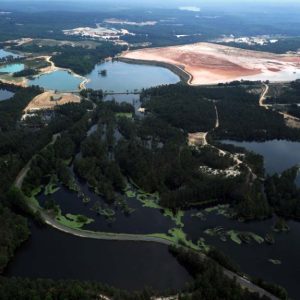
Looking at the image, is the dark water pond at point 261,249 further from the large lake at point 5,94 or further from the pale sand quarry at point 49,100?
the large lake at point 5,94

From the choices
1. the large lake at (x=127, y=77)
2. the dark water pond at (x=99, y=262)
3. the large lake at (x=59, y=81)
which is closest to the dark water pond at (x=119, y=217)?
the dark water pond at (x=99, y=262)

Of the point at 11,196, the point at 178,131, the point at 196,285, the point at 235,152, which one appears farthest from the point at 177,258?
the point at 178,131

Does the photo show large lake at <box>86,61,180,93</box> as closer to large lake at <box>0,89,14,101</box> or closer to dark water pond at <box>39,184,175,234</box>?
large lake at <box>0,89,14,101</box>

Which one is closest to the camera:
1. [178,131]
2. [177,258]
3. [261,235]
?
[177,258]

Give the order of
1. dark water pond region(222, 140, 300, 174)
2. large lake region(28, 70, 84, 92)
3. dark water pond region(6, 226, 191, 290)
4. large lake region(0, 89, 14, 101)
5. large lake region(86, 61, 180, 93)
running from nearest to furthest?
dark water pond region(6, 226, 191, 290), dark water pond region(222, 140, 300, 174), large lake region(0, 89, 14, 101), large lake region(28, 70, 84, 92), large lake region(86, 61, 180, 93)

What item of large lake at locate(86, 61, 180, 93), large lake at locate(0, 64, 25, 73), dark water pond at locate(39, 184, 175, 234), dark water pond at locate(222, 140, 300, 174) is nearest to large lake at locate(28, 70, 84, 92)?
large lake at locate(86, 61, 180, 93)

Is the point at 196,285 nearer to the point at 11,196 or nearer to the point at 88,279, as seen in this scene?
the point at 88,279

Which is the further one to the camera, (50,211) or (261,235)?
(50,211)
